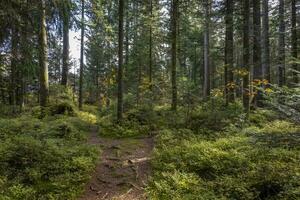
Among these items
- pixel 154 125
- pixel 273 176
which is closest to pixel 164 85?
pixel 154 125

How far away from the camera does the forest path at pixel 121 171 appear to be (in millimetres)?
7520

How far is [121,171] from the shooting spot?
883 centimetres

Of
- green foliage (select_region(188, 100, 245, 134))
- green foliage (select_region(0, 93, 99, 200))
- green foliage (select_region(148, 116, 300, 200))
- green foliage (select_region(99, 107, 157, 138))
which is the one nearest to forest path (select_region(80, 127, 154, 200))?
green foliage (select_region(0, 93, 99, 200))

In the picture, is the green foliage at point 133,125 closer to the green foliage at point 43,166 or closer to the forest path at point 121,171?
the forest path at point 121,171

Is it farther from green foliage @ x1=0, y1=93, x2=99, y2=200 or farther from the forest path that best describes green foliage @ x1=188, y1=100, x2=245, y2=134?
green foliage @ x1=0, y1=93, x2=99, y2=200

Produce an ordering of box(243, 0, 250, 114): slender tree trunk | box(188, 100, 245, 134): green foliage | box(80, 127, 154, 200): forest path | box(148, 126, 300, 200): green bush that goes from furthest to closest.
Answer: box(243, 0, 250, 114): slender tree trunk
box(188, 100, 245, 134): green foliage
box(80, 127, 154, 200): forest path
box(148, 126, 300, 200): green bush

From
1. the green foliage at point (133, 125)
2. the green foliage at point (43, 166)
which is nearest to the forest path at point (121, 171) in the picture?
the green foliage at point (43, 166)

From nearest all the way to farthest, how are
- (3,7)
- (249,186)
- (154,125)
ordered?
(249,186)
(3,7)
(154,125)

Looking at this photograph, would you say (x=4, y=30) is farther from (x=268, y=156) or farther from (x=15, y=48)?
(x=268, y=156)

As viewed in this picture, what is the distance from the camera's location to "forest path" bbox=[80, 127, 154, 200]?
7.52 m

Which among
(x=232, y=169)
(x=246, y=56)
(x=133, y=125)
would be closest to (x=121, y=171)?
(x=232, y=169)

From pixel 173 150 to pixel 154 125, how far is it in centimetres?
448

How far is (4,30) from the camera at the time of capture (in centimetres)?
912

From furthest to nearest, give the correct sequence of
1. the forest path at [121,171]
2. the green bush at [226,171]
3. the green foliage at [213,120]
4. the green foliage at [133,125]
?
the green foliage at [133,125], the green foliage at [213,120], the forest path at [121,171], the green bush at [226,171]
